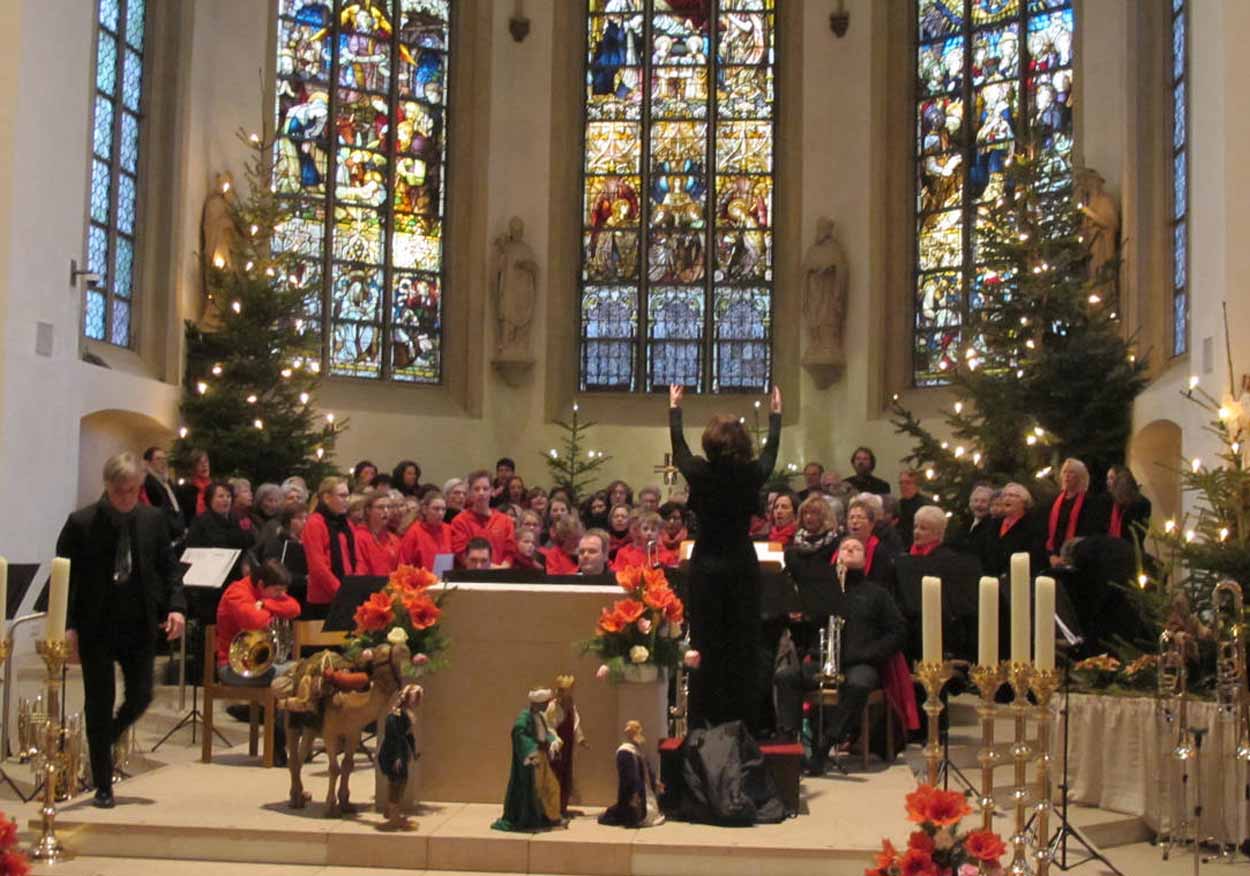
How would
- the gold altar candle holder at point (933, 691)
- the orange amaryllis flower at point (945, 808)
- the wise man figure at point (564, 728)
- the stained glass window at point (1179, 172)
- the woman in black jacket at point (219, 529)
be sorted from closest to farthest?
the orange amaryllis flower at point (945, 808) < the gold altar candle holder at point (933, 691) < the wise man figure at point (564, 728) < the woman in black jacket at point (219, 529) < the stained glass window at point (1179, 172)

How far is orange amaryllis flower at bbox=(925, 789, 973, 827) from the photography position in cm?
427

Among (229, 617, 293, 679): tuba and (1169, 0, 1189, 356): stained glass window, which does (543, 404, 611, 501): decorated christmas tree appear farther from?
(229, 617, 293, 679): tuba

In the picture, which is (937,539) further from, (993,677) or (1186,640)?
(993,677)

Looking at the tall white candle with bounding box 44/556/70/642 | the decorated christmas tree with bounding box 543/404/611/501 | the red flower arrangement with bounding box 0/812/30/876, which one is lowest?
the red flower arrangement with bounding box 0/812/30/876

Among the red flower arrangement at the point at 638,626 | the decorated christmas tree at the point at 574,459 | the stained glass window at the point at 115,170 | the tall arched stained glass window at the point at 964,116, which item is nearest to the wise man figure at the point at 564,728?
the red flower arrangement at the point at 638,626

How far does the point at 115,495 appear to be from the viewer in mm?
7328

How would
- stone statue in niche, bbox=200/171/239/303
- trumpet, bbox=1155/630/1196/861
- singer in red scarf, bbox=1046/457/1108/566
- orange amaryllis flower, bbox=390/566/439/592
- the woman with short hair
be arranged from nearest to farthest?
trumpet, bbox=1155/630/1196/861 < orange amaryllis flower, bbox=390/566/439/592 < the woman with short hair < singer in red scarf, bbox=1046/457/1108/566 < stone statue in niche, bbox=200/171/239/303

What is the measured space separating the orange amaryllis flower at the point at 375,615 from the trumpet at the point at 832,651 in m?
2.75

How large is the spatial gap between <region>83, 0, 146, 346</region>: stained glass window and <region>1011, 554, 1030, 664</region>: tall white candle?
12.3 metres

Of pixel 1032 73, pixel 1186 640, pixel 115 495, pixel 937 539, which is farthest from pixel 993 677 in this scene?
pixel 1032 73

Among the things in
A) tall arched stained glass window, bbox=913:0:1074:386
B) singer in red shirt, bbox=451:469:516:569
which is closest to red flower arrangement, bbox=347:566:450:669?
singer in red shirt, bbox=451:469:516:569

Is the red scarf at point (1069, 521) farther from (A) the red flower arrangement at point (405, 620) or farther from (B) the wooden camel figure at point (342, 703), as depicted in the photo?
(B) the wooden camel figure at point (342, 703)

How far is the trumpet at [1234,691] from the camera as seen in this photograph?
7652 mm

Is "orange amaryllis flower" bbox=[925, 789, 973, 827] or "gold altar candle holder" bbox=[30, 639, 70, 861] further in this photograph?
"gold altar candle holder" bbox=[30, 639, 70, 861]
